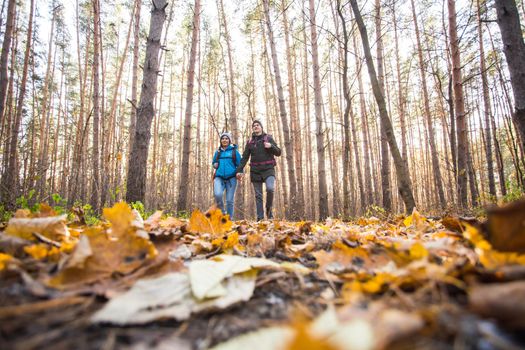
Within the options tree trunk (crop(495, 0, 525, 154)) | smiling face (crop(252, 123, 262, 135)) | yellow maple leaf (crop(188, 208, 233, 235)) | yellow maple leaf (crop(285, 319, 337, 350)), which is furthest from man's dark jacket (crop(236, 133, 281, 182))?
yellow maple leaf (crop(285, 319, 337, 350))

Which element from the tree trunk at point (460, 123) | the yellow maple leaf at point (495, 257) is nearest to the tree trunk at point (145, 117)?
the yellow maple leaf at point (495, 257)

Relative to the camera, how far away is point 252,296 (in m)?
0.80

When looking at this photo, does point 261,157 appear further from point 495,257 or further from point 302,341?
point 302,341

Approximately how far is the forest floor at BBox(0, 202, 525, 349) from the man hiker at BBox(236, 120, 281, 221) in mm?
4178

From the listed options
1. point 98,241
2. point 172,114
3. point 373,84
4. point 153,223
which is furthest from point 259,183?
point 172,114

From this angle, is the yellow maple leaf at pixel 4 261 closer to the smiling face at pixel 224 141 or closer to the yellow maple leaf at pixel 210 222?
the yellow maple leaf at pixel 210 222

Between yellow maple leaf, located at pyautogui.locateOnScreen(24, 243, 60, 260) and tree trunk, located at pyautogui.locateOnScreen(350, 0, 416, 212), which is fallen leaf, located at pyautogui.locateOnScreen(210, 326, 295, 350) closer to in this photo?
yellow maple leaf, located at pyautogui.locateOnScreen(24, 243, 60, 260)

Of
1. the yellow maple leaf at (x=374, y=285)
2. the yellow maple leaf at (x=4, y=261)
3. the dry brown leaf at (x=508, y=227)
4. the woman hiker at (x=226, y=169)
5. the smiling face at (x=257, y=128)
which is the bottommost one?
the yellow maple leaf at (x=374, y=285)

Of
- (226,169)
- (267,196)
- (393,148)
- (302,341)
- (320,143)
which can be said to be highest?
(320,143)

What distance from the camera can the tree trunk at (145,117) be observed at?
160 inches

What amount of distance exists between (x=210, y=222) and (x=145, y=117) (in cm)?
326

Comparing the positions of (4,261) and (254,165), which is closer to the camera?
(4,261)

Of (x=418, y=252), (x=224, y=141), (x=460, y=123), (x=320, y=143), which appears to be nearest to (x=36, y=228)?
(x=418, y=252)

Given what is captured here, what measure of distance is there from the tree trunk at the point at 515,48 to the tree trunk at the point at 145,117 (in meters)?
4.56
